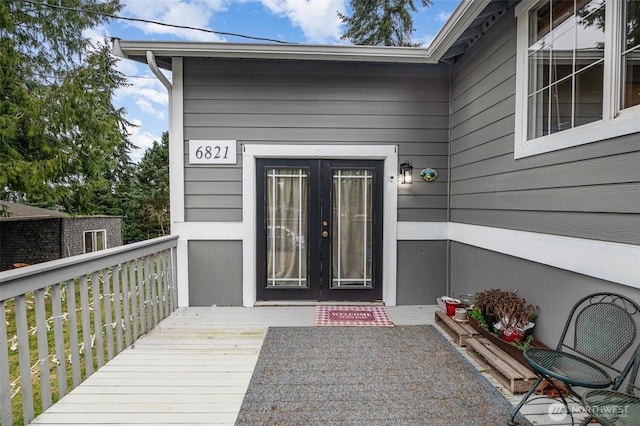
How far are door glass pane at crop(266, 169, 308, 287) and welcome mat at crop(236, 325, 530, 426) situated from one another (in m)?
1.03

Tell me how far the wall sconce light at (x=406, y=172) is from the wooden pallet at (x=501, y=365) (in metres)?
1.88

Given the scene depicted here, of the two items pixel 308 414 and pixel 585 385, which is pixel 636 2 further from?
pixel 308 414

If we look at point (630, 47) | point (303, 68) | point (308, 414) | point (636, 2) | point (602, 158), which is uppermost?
point (303, 68)

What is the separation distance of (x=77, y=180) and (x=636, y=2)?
8.34 meters

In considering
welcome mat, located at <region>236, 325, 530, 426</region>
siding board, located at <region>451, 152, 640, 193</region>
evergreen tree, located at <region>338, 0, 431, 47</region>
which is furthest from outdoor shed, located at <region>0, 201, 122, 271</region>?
siding board, located at <region>451, 152, 640, 193</region>

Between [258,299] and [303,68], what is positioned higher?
[303,68]

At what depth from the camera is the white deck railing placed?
166 cm

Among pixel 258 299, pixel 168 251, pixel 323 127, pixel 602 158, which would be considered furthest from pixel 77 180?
pixel 602 158

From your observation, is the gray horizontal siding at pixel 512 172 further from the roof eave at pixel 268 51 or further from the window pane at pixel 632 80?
the roof eave at pixel 268 51

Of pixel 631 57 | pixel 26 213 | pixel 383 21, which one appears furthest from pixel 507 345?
→ pixel 26 213

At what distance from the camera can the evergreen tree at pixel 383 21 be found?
345 inches

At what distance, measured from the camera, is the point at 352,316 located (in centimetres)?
344

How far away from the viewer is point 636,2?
1671mm

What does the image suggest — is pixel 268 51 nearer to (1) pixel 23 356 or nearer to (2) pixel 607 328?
(1) pixel 23 356
